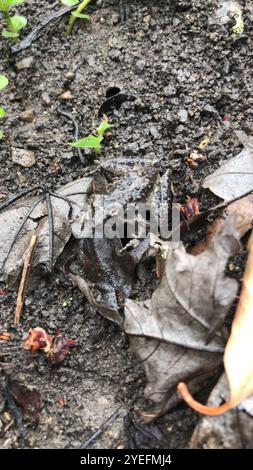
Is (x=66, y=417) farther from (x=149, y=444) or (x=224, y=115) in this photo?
(x=224, y=115)

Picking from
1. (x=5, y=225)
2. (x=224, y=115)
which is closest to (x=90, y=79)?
(x=224, y=115)

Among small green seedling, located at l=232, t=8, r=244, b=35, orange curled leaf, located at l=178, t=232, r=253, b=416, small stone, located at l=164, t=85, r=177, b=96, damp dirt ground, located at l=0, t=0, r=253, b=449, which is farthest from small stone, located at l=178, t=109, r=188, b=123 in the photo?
orange curled leaf, located at l=178, t=232, r=253, b=416

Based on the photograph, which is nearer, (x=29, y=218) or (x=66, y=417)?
(x=66, y=417)

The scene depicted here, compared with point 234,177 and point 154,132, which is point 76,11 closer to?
point 154,132

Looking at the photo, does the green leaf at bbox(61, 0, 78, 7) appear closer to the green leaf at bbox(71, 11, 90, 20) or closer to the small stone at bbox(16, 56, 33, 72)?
the green leaf at bbox(71, 11, 90, 20)

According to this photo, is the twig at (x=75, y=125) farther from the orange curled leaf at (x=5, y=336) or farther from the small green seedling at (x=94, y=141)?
the orange curled leaf at (x=5, y=336)
